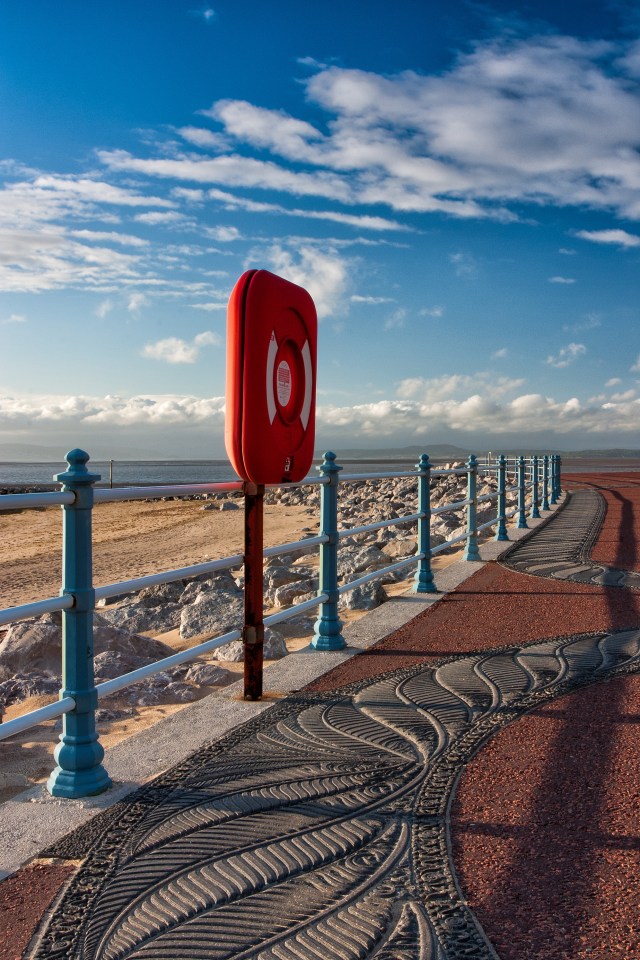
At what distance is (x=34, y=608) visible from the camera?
3.03 meters

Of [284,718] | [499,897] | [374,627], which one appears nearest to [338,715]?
[284,718]

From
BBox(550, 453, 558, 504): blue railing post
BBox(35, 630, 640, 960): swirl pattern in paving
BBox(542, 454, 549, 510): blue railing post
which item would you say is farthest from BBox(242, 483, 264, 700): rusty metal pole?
BBox(550, 453, 558, 504): blue railing post

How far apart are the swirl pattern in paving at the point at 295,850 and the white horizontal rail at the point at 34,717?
0.42 meters

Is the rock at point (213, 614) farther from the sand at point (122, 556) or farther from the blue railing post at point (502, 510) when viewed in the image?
the blue railing post at point (502, 510)

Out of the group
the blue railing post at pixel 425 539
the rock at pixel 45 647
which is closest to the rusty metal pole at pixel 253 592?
the rock at pixel 45 647

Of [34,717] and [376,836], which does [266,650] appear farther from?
[376,836]

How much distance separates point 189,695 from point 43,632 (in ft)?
5.53

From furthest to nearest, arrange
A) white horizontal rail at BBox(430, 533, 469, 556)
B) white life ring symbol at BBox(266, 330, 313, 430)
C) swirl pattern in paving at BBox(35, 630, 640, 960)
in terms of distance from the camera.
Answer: white horizontal rail at BBox(430, 533, 469, 556), white life ring symbol at BBox(266, 330, 313, 430), swirl pattern in paving at BBox(35, 630, 640, 960)

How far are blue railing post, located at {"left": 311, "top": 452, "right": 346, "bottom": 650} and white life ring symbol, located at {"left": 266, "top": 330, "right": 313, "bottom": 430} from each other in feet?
3.57

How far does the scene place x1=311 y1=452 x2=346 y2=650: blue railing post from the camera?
5621 millimetres

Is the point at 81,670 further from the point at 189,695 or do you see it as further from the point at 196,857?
the point at 189,695

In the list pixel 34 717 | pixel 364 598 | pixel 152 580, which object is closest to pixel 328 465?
pixel 152 580

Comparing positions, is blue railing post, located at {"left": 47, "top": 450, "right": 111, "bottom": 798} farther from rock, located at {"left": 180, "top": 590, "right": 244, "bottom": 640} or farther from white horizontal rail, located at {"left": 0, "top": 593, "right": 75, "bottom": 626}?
rock, located at {"left": 180, "top": 590, "right": 244, "bottom": 640}

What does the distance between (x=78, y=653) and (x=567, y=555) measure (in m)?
8.14
